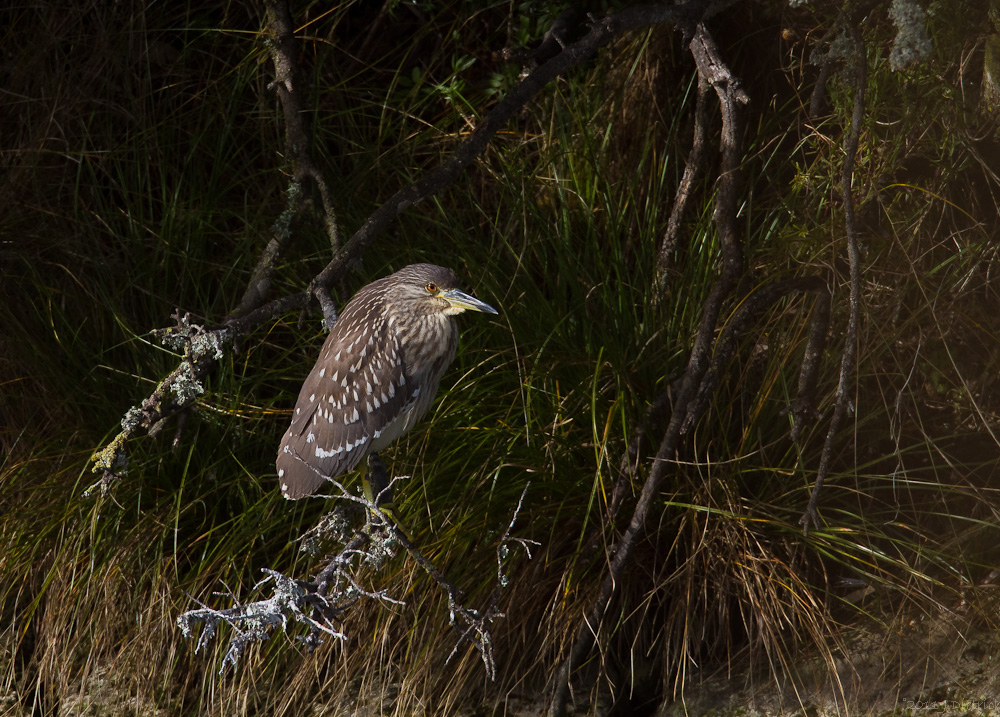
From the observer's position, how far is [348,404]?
2.58 metres

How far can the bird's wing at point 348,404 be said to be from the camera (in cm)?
258

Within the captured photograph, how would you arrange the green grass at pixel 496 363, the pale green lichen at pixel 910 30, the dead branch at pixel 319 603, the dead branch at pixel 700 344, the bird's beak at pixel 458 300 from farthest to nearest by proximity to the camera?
the green grass at pixel 496 363 < the dead branch at pixel 700 344 < the bird's beak at pixel 458 300 < the pale green lichen at pixel 910 30 < the dead branch at pixel 319 603

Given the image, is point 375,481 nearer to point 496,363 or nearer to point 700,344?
point 496,363

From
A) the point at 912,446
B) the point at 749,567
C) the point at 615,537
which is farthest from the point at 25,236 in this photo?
the point at 912,446

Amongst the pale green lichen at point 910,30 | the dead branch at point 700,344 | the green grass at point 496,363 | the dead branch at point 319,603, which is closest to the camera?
the dead branch at point 319,603

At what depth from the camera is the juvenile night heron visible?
101 inches

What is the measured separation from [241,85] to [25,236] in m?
0.99

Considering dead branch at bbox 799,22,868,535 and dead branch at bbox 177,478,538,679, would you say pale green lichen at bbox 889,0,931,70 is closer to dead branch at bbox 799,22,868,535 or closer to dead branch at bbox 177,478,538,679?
dead branch at bbox 799,22,868,535

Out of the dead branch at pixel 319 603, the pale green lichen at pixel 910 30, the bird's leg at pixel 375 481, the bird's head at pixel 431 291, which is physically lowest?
the bird's leg at pixel 375 481

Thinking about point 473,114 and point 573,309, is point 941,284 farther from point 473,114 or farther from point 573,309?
point 473,114

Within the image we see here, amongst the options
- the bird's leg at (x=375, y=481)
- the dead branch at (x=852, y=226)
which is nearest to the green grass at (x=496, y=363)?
the bird's leg at (x=375, y=481)

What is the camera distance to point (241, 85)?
364 centimetres

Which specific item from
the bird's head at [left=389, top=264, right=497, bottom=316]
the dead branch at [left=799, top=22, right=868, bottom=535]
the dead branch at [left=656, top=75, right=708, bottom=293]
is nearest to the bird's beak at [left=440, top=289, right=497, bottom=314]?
the bird's head at [left=389, top=264, right=497, bottom=316]

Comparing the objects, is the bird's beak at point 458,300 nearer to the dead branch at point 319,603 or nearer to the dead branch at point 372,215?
the dead branch at point 372,215
